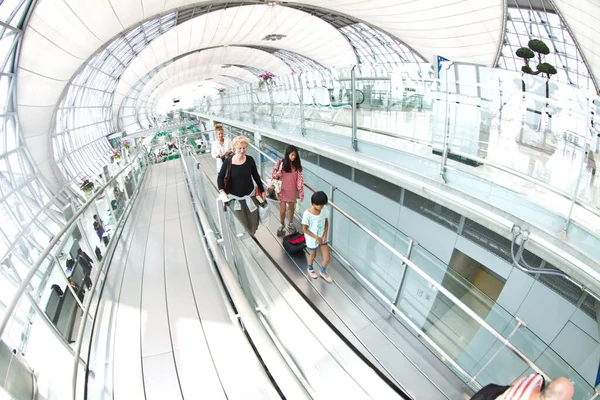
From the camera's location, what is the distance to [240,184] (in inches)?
141

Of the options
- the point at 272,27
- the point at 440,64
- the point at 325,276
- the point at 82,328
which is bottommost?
the point at 325,276

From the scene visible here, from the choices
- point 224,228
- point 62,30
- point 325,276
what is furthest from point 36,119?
point 224,228

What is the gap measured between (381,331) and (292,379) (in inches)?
76.9

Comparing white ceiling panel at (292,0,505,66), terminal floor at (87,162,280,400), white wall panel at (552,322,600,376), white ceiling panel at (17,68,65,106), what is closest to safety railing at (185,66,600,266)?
white wall panel at (552,322,600,376)

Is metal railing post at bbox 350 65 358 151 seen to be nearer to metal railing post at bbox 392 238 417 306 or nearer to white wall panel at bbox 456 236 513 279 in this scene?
metal railing post at bbox 392 238 417 306

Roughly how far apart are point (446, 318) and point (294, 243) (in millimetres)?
2203

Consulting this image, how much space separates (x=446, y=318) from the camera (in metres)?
2.59

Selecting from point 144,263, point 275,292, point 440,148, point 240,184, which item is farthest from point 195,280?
point 440,148

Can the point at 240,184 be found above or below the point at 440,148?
below

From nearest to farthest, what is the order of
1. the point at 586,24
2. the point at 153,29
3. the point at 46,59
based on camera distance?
the point at 46,59
the point at 586,24
the point at 153,29

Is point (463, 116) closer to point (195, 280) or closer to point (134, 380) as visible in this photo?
point (195, 280)

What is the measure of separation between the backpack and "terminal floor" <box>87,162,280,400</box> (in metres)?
1.23

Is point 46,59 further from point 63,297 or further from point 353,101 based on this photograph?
point 63,297

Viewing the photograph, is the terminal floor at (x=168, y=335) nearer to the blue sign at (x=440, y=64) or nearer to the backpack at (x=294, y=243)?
the backpack at (x=294, y=243)
